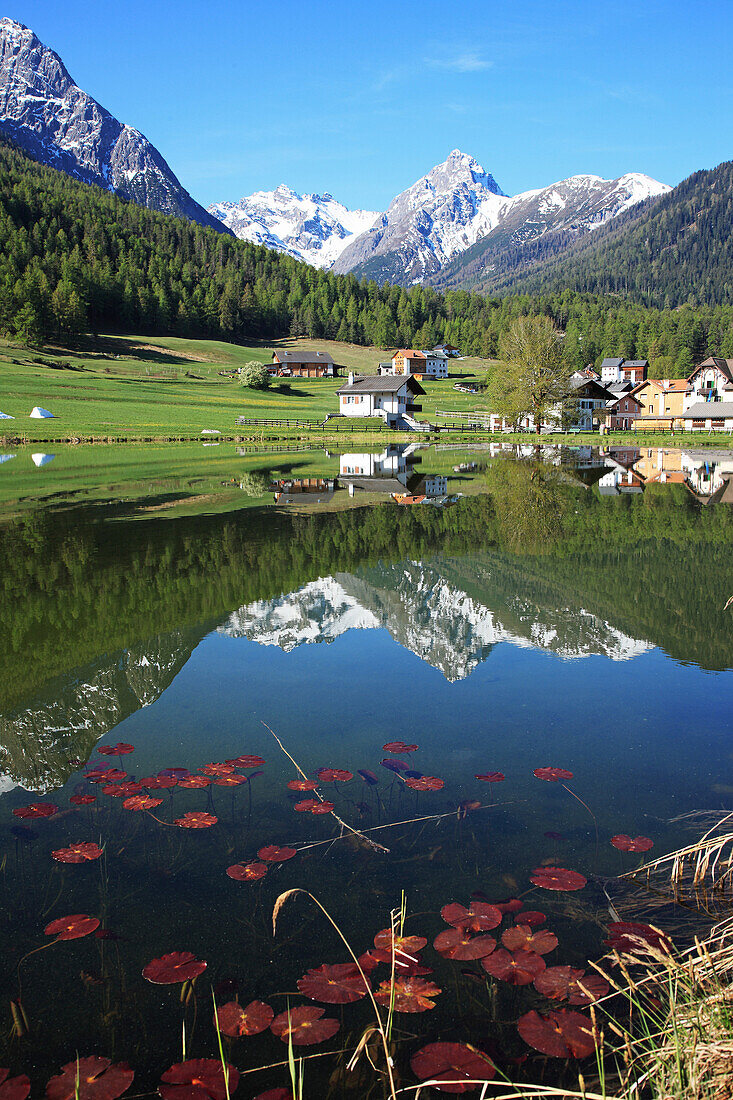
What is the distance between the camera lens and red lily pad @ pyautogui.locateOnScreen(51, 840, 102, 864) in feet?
18.5

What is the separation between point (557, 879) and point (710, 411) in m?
115

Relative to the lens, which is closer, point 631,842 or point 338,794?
point 631,842

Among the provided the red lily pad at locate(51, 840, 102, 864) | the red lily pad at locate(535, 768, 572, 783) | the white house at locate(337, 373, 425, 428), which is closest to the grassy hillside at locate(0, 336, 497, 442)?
the white house at locate(337, 373, 425, 428)

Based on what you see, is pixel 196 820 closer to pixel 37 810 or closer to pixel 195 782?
pixel 195 782

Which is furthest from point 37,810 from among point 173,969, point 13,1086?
point 13,1086

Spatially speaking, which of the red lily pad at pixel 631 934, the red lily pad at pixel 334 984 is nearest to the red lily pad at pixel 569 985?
the red lily pad at pixel 631 934

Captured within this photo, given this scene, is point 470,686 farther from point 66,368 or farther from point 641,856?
point 66,368

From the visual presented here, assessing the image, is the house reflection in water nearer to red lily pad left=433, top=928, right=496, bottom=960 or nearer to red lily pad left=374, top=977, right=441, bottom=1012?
red lily pad left=433, top=928, right=496, bottom=960

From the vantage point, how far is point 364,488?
3297 cm

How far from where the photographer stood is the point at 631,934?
457cm

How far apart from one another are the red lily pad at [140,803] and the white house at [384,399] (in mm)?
94200

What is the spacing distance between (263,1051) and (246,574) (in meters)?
11.8

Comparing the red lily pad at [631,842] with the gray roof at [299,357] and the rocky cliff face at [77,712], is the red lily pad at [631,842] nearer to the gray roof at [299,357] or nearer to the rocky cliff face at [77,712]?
the rocky cliff face at [77,712]

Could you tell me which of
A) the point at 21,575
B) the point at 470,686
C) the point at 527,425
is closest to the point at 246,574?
the point at 21,575
